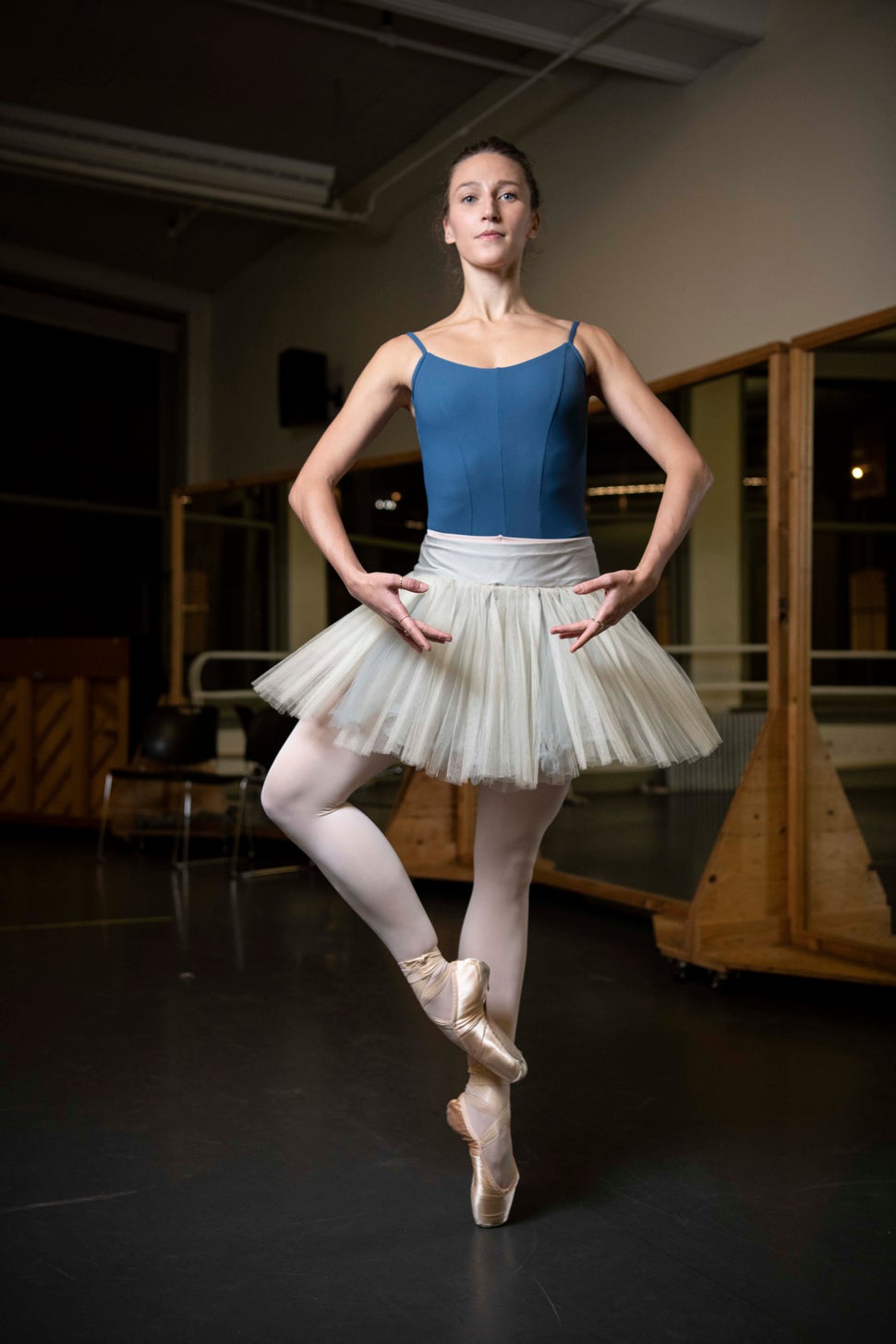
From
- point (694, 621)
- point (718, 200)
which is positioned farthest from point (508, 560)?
point (718, 200)

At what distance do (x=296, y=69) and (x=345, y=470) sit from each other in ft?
15.3

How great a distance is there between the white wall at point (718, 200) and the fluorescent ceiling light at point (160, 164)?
60 centimetres

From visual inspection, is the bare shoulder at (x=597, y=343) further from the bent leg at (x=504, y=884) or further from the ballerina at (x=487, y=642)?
the bent leg at (x=504, y=884)

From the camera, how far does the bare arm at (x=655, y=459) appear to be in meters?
1.56

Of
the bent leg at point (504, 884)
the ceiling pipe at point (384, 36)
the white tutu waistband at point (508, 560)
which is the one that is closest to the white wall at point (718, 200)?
the ceiling pipe at point (384, 36)

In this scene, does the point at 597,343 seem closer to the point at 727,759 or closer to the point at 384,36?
the point at 727,759

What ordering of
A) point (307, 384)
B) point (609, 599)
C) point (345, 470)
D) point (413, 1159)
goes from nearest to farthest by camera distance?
1. point (609, 599)
2. point (345, 470)
3. point (413, 1159)
4. point (307, 384)

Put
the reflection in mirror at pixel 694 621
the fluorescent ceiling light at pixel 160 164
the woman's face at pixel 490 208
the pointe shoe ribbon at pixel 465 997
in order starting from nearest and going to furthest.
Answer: the pointe shoe ribbon at pixel 465 997, the woman's face at pixel 490 208, the reflection in mirror at pixel 694 621, the fluorescent ceiling light at pixel 160 164

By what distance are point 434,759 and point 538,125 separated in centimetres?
469

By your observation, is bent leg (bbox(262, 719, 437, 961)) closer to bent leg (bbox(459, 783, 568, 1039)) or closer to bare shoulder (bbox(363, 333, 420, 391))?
bent leg (bbox(459, 783, 568, 1039))

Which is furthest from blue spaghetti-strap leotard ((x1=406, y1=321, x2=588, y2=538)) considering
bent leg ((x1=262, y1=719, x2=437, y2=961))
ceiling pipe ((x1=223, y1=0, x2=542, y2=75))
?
ceiling pipe ((x1=223, y1=0, x2=542, y2=75))

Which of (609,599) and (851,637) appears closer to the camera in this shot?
(609,599)

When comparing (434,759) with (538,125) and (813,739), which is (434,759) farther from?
(538,125)

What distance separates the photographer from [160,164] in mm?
5934
